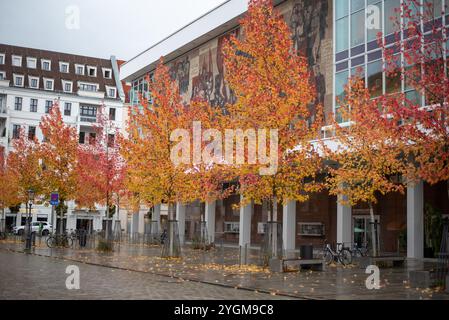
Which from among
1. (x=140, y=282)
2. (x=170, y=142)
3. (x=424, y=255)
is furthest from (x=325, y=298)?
(x=424, y=255)

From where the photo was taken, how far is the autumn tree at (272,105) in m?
22.8

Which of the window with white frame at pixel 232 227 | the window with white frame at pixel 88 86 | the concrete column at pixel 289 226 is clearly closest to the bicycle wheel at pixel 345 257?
the concrete column at pixel 289 226

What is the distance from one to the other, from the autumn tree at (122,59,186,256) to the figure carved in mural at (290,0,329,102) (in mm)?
9948

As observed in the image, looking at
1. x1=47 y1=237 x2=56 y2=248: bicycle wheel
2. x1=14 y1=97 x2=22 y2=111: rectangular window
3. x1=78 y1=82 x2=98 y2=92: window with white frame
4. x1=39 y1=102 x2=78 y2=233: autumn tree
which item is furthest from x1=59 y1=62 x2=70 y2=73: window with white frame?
x1=47 y1=237 x2=56 y2=248: bicycle wheel

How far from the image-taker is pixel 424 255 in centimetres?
3316

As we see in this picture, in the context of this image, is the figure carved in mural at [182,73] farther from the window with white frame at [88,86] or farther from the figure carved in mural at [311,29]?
the window with white frame at [88,86]

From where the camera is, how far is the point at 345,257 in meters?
26.4

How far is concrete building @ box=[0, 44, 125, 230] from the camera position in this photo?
8025 cm

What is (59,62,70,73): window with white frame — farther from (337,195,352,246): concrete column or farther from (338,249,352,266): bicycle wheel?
(338,249,352,266): bicycle wheel

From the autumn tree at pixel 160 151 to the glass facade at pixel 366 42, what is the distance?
29.2ft

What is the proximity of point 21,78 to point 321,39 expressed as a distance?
5769cm

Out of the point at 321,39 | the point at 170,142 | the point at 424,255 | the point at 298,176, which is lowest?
the point at 424,255

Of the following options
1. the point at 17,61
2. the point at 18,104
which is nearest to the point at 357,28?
the point at 18,104
